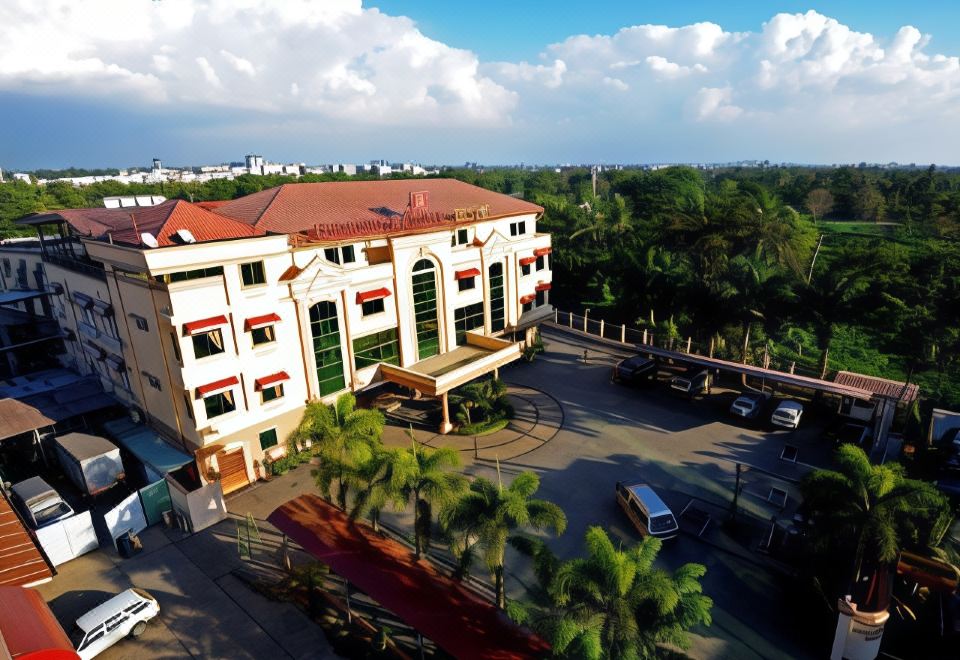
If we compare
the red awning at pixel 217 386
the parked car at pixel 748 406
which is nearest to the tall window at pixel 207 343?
the red awning at pixel 217 386

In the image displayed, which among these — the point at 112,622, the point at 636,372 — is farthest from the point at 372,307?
the point at 112,622

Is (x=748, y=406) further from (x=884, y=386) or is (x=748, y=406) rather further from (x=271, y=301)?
(x=271, y=301)

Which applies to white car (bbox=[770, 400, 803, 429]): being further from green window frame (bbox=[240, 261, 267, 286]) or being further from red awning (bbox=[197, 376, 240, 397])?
red awning (bbox=[197, 376, 240, 397])

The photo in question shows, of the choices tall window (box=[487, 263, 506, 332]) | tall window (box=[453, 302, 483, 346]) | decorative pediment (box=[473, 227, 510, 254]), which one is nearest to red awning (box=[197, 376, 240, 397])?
tall window (box=[453, 302, 483, 346])

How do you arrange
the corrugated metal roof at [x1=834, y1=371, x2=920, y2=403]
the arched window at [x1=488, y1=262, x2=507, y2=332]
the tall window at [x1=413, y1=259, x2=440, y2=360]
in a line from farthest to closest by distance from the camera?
the arched window at [x1=488, y1=262, x2=507, y2=332] → the tall window at [x1=413, y1=259, x2=440, y2=360] → the corrugated metal roof at [x1=834, y1=371, x2=920, y2=403]

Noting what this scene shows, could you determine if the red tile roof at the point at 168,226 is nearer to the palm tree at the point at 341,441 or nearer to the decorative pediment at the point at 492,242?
the palm tree at the point at 341,441

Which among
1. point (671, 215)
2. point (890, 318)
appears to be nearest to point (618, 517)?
point (890, 318)
